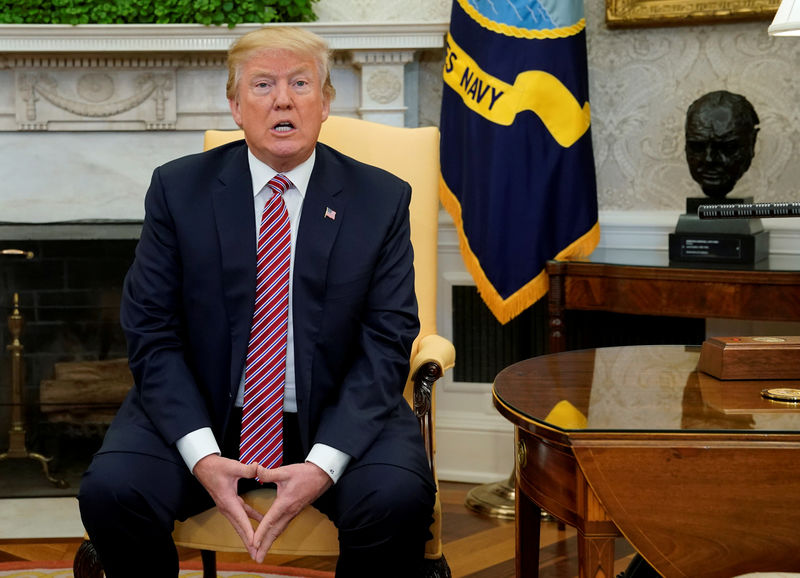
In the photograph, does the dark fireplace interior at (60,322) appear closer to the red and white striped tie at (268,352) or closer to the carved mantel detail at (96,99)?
the carved mantel detail at (96,99)

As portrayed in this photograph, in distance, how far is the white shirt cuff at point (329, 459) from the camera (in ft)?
6.01

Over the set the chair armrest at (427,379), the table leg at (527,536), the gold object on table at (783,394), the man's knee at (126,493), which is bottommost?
the table leg at (527,536)

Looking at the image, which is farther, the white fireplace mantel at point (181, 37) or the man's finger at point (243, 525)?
the white fireplace mantel at point (181, 37)

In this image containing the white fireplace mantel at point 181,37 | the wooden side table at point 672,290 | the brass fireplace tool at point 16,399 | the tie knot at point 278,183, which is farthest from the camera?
the brass fireplace tool at point 16,399

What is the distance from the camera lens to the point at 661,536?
1.55 m

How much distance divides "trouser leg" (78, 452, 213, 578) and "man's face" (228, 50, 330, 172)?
0.71m

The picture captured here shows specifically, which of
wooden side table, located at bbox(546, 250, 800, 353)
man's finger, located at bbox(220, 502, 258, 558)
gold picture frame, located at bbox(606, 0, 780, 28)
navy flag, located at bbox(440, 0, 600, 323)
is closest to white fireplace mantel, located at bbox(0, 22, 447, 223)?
navy flag, located at bbox(440, 0, 600, 323)

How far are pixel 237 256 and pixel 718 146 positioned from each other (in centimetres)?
166

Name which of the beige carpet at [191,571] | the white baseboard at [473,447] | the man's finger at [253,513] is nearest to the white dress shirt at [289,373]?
the man's finger at [253,513]

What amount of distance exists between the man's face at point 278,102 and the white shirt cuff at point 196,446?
0.61 metres

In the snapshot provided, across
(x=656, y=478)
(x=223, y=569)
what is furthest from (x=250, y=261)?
(x=223, y=569)

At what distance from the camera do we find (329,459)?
1.84m

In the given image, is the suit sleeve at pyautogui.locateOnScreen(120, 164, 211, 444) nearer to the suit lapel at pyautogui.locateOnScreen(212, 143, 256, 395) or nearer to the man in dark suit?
the man in dark suit

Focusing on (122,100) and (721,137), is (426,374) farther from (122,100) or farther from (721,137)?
(122,100)
